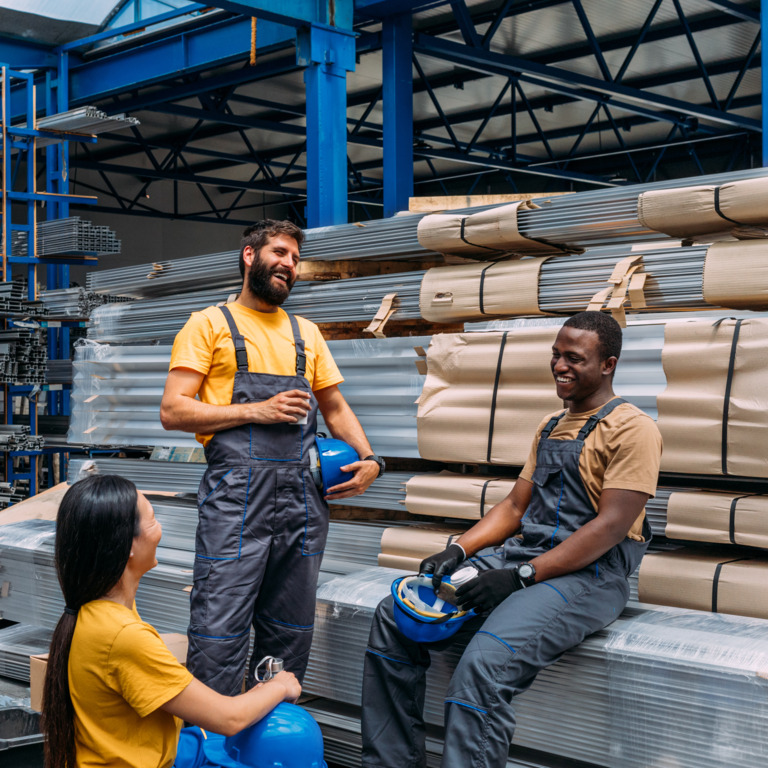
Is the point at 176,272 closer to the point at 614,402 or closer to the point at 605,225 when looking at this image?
the point at 605,225

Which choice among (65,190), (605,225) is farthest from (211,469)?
(65,190)

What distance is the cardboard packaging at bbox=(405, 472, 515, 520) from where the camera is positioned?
12.8 ft

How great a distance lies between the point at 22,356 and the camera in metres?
8.28

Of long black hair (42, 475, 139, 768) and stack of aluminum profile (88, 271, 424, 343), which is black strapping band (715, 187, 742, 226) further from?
long black hair (42, 475, 139, 768)

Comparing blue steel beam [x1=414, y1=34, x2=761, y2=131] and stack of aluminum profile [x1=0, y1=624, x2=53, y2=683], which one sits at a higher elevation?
blue steel beam [x1=414, y1=34, x2=761, y2=131]

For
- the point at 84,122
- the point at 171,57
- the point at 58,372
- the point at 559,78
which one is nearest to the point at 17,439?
the point at 58,372

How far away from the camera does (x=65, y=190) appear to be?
9648mm

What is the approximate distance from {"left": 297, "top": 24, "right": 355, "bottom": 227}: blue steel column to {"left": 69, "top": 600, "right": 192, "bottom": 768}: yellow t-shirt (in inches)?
169

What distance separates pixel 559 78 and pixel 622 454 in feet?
29.3

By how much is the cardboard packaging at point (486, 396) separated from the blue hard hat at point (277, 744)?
163cm

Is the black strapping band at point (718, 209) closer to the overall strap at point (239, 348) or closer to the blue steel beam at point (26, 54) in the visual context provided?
the overall strap at point (239, 348)

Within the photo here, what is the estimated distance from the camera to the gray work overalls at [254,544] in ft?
10.5

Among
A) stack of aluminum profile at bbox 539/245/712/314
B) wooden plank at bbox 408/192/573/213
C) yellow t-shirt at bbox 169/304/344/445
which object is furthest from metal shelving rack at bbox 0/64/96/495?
stack of aluminum profile at bbox 539/245/712/314

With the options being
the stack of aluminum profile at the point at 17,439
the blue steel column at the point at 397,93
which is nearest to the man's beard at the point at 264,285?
the blue steel column at the point at 397,93
